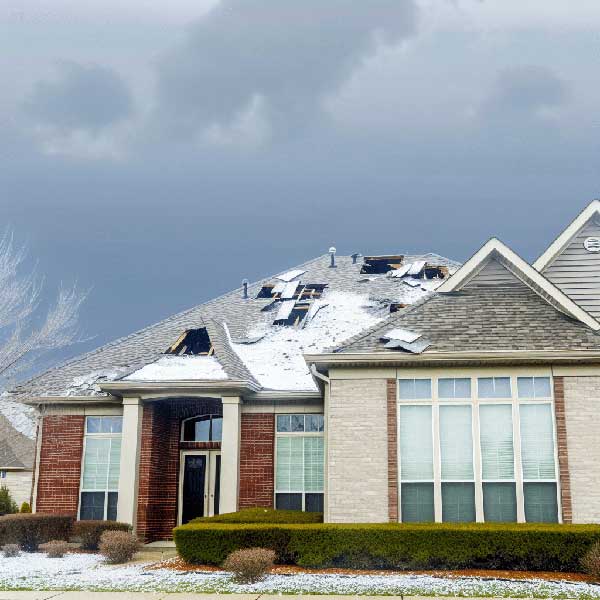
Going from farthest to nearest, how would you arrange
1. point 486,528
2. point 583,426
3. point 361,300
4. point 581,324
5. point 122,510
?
point 361,300 < point 122,510 < point 581,324 < point 583,426 < point 486,528

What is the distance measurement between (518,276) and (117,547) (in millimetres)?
10017

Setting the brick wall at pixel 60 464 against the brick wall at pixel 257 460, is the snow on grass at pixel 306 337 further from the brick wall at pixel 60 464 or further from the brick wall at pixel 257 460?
the brick wall at pixel 60 464

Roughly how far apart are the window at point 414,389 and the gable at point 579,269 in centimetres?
460

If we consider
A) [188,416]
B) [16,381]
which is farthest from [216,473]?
[16,381]

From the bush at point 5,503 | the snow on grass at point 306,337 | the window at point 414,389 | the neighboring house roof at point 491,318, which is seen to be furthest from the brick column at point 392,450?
the bush at point 5,503

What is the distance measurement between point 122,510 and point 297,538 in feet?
20.1

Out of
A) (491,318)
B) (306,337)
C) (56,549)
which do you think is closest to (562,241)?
(491,318)

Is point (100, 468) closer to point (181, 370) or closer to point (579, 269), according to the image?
point (181, 370)

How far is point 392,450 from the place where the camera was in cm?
1429

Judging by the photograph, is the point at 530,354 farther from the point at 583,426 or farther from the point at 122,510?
the point at 122,510

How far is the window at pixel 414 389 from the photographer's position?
14.6 metres

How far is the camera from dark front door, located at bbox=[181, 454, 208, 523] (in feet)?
61.7

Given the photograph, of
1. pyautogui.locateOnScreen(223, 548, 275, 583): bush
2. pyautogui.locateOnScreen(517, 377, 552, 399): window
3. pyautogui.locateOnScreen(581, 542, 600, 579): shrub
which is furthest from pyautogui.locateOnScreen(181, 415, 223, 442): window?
pyautogui.locateOnScreen(581, 542, 600, 579): shrub

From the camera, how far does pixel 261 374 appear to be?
19.0m
